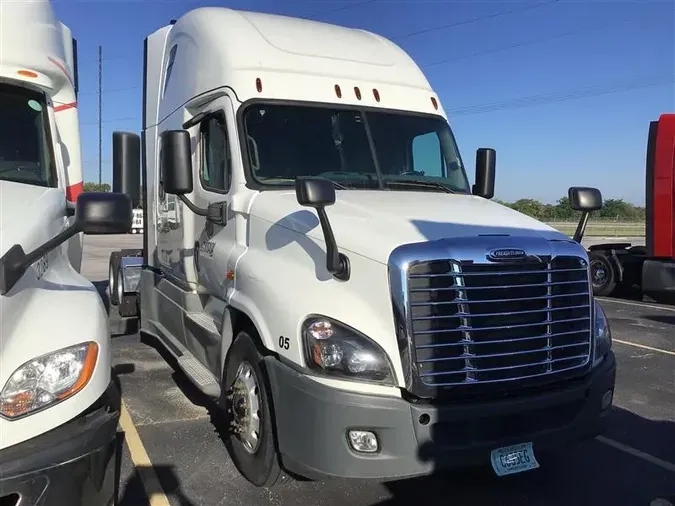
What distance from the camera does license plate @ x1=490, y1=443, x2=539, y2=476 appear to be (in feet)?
11.3

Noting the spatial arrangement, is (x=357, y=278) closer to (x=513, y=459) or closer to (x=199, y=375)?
(x=513, y=459)

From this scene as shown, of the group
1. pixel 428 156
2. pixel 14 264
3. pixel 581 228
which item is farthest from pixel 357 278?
pixel 428 156

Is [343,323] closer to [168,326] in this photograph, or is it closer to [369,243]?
[369,243]

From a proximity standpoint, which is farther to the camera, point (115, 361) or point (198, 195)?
point (115, 361)

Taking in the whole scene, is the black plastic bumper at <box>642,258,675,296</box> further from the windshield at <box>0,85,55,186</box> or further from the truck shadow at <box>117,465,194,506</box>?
the windshield at <box>0,85,55,186</box>

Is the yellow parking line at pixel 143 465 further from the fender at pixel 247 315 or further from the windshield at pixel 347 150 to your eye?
the windshield at pixel 347 150

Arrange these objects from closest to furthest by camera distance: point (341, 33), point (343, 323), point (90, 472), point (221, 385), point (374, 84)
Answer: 1. point (90, 472)
2. point (343, 323)
3. point (221, 385)
4. point (374, 84)
5. point (341, 33)

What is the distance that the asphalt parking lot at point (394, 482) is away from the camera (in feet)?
13.0

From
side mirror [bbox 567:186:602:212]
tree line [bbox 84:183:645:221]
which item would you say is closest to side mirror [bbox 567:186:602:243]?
side mirror [bbox 567:186:602:212]

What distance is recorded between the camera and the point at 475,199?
4852 mm

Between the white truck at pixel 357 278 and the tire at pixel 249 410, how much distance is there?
0.6 inches

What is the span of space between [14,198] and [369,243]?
1.95m

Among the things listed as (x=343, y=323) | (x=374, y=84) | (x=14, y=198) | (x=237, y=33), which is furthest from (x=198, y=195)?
(x=343, y=323)

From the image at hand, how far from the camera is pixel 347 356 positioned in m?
3.30
